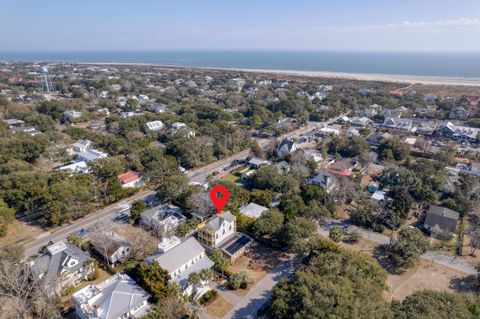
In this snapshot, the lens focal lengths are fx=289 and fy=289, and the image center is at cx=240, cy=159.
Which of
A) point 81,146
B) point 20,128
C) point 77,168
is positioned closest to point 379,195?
point 77,168

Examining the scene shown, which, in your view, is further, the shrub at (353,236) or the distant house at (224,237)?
the shrub at (353,236)

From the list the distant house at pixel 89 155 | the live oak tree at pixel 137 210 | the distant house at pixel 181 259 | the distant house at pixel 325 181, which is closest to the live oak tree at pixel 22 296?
the distant house at pixel 181 259

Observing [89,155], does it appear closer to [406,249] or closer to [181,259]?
[181,259]

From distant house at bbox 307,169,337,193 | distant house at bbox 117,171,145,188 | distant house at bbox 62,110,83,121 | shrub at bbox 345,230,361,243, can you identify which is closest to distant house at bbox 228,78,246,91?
distant house at bbox 62,110,83,121

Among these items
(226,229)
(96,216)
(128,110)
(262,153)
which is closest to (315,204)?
(226,229)

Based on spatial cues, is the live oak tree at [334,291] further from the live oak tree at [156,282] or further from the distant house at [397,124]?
the distant house at [397,124]
